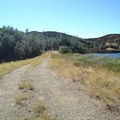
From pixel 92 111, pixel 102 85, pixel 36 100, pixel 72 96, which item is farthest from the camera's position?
pixel 102 85

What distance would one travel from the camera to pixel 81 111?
876cm

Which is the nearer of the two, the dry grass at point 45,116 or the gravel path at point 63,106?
the dry grass at point 45,116

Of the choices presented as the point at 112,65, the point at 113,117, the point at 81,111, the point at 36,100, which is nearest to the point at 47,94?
the point at 36,100

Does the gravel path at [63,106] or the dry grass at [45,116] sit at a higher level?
the dry grass at [45,116]

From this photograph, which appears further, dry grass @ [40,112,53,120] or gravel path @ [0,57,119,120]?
gravel path @ [0,57,119,120]

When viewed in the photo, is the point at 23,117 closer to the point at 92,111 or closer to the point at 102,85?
the point at 92,111

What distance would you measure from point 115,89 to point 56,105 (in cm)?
384

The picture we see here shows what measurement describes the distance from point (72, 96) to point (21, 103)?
2.79 meters

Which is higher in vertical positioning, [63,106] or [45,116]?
[45,116]

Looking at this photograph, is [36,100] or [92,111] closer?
[92,111]

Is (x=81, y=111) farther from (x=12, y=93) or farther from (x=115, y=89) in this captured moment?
(x=12, y=93)

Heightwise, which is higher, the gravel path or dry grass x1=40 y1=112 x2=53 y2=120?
dry grass x1=40 y1=112 x2=53 y2=120

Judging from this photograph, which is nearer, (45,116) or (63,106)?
(45,116)

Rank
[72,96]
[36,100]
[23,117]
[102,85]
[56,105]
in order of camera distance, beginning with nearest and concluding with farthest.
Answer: [23,117] < [56,105] < [36,100] < [72,96] < [102,85]
